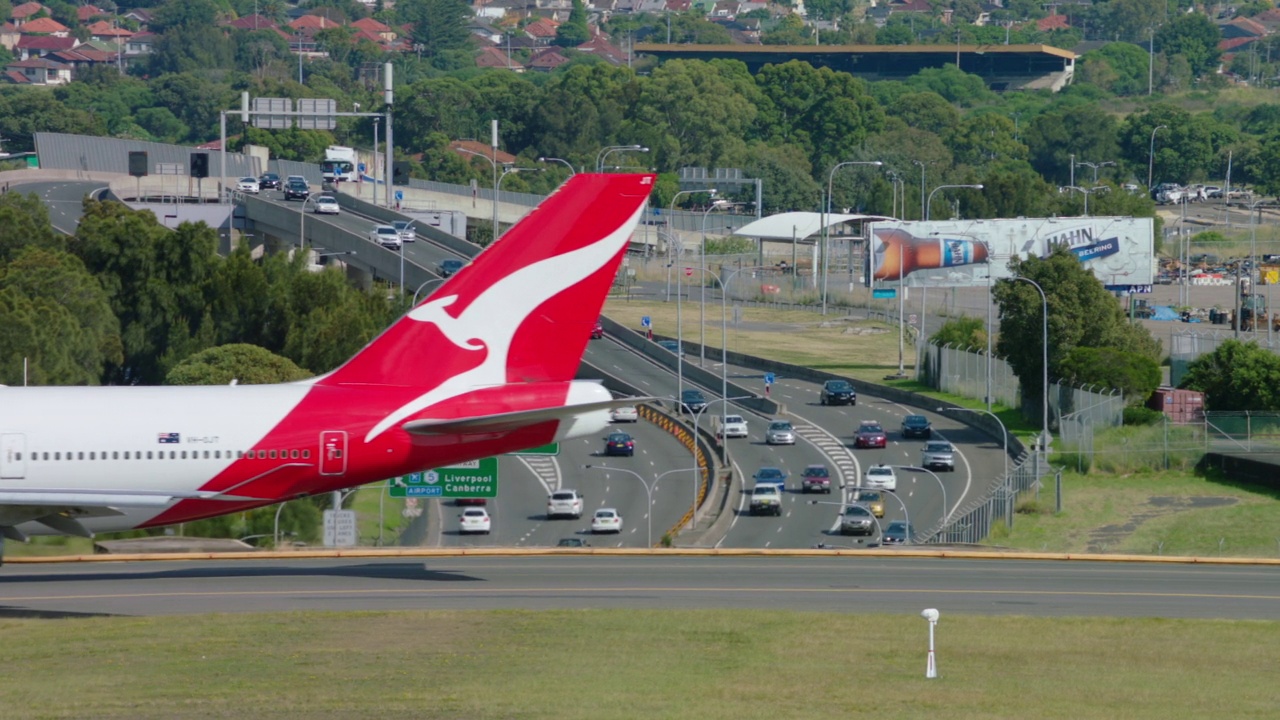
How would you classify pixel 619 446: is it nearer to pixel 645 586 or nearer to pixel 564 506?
pixel 564 506

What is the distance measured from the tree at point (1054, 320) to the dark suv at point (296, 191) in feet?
243

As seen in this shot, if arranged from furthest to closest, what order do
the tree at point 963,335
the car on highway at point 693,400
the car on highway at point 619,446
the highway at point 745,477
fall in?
the tree at point 963,335
the car on highway at point 693,400
the car on highway at point 619,446
the highway at point 745,477

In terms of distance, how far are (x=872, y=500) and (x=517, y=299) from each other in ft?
171

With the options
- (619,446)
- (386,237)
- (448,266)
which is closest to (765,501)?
(619,446)

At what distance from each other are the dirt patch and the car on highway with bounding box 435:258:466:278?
62.0 m

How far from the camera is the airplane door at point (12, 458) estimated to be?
1339 inches

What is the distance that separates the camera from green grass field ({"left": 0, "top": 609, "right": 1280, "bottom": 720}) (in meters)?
26.7

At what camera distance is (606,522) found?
8088 cm

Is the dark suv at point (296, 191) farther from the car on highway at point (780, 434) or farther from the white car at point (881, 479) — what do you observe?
the white car at point (881, 479)

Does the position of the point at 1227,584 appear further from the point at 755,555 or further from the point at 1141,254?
the point at 1141,254

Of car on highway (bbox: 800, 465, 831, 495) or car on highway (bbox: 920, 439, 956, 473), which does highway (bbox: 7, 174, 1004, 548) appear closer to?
car on highway (bbox: 800, 465, 831, 495)

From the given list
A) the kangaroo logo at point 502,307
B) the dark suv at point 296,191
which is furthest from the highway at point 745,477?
the dark suv at point 296,191

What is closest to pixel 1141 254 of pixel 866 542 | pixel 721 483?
pixel 721 483

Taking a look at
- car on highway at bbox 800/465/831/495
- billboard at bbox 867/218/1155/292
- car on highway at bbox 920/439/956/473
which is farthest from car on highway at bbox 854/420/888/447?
billboard at bbox 867/218/1155/292
